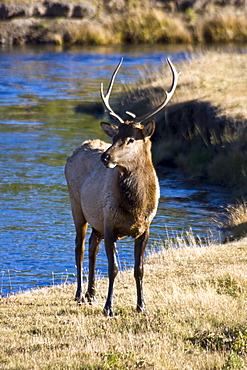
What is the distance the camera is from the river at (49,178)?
13211 mm

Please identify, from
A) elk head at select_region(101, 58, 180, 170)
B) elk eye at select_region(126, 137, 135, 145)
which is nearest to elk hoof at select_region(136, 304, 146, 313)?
elk head at select_region(101, 58, 180, 170)

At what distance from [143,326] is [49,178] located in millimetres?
11623

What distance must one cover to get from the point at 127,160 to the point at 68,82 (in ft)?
80.1

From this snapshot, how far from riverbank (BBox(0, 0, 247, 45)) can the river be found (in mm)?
6308

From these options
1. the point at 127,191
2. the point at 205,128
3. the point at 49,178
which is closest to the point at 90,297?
the point at 127,191

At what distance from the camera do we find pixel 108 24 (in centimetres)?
4522

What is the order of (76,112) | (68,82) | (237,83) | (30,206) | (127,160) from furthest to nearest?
(68,82) < (76,112) < (237,83) < (30,206) < (127,160)

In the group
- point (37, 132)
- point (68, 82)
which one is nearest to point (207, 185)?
point (37, 132)

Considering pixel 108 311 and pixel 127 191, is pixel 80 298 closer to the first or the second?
pixel 108 311

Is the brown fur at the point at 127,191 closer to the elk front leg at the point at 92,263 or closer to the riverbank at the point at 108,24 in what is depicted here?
the elk front leg at the point at 92,263

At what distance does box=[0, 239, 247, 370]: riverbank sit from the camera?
21.3 feet

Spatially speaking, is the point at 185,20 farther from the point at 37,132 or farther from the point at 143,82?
the point at 37,132

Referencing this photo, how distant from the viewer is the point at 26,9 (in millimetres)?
45656

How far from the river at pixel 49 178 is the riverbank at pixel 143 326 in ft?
7.06
